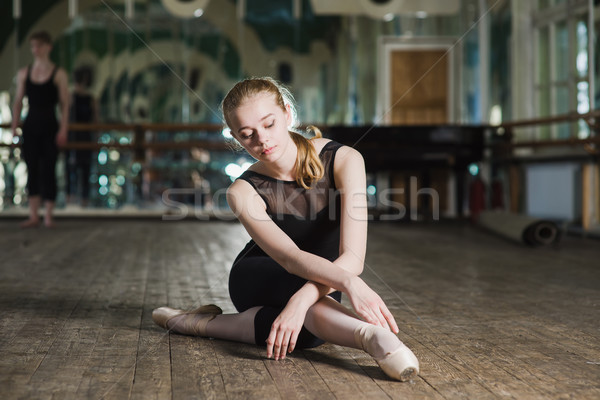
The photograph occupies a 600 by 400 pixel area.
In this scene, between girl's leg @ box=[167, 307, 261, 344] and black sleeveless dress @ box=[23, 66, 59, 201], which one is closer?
girl's leg @ box=[167, 307, 261, 344]

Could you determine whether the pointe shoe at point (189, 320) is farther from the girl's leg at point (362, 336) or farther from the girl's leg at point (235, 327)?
the girl's leg at point (362, 336)

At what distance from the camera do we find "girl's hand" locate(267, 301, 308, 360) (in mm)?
1577

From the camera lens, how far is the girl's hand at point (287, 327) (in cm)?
158

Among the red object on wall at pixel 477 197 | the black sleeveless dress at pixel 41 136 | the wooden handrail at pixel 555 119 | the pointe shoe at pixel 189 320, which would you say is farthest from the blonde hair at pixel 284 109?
the red object on wall at pixel 477 197

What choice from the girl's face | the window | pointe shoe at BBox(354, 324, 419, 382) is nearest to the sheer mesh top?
the girl's face

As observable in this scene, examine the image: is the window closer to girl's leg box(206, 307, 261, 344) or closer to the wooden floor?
the wooden floor

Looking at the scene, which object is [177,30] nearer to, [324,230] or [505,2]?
[505,2]

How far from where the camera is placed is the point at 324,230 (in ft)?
6.07

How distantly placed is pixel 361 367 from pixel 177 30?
7654mm

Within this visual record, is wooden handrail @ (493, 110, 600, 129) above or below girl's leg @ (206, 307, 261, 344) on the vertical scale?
above

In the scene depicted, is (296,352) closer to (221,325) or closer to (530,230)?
(221,325)

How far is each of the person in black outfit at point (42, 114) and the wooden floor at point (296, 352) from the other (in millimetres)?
1559

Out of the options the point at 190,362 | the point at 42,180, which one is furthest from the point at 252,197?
the point at 42,180

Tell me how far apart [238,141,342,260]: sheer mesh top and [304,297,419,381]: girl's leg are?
227 millimetres
